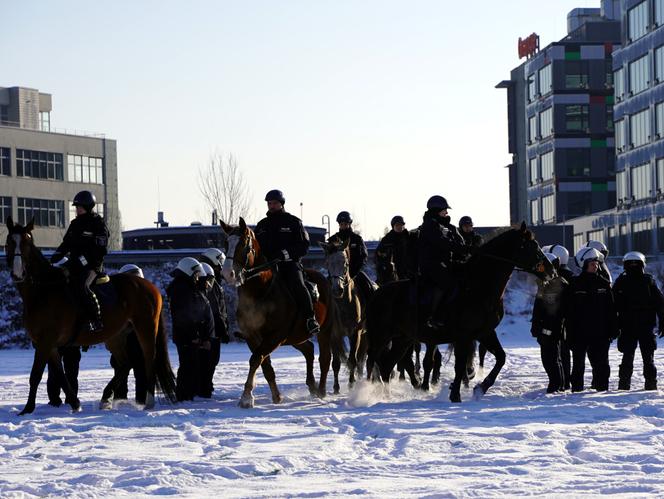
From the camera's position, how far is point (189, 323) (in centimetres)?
1712

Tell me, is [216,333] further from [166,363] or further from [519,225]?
[519,225]

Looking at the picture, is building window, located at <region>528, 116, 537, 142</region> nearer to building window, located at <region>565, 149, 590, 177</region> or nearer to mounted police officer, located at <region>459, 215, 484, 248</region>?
building window, located at <region>565, 149, 590, 177</region>

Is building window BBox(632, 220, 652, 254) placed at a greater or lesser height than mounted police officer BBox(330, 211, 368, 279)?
greater

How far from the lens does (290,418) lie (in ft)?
46.9

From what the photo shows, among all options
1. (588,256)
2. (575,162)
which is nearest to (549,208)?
(575,162)

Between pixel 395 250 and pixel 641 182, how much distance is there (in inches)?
2165

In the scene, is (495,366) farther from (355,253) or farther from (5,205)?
(5,205)

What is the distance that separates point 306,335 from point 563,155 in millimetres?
77838

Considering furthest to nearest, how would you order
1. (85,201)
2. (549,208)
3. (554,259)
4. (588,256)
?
(549,208) < (554,259) < (588,256) < (85,201)

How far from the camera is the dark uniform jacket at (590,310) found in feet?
57.8

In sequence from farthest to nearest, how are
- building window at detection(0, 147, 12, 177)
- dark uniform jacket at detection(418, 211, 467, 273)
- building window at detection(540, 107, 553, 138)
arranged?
building window at detection(540, 107, 553, 138)
building window at detection(0, 147, 12, 177)
dark uniform jacket at detection(418, 211, 467, 273)

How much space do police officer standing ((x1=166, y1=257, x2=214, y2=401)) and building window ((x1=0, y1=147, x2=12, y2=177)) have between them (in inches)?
3010

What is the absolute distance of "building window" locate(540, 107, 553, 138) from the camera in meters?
92.3

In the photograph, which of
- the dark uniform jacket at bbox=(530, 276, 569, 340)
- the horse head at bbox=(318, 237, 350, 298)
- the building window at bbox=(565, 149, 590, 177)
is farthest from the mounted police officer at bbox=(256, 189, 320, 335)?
the building window at bbox=(565, 149, 590, 177)
